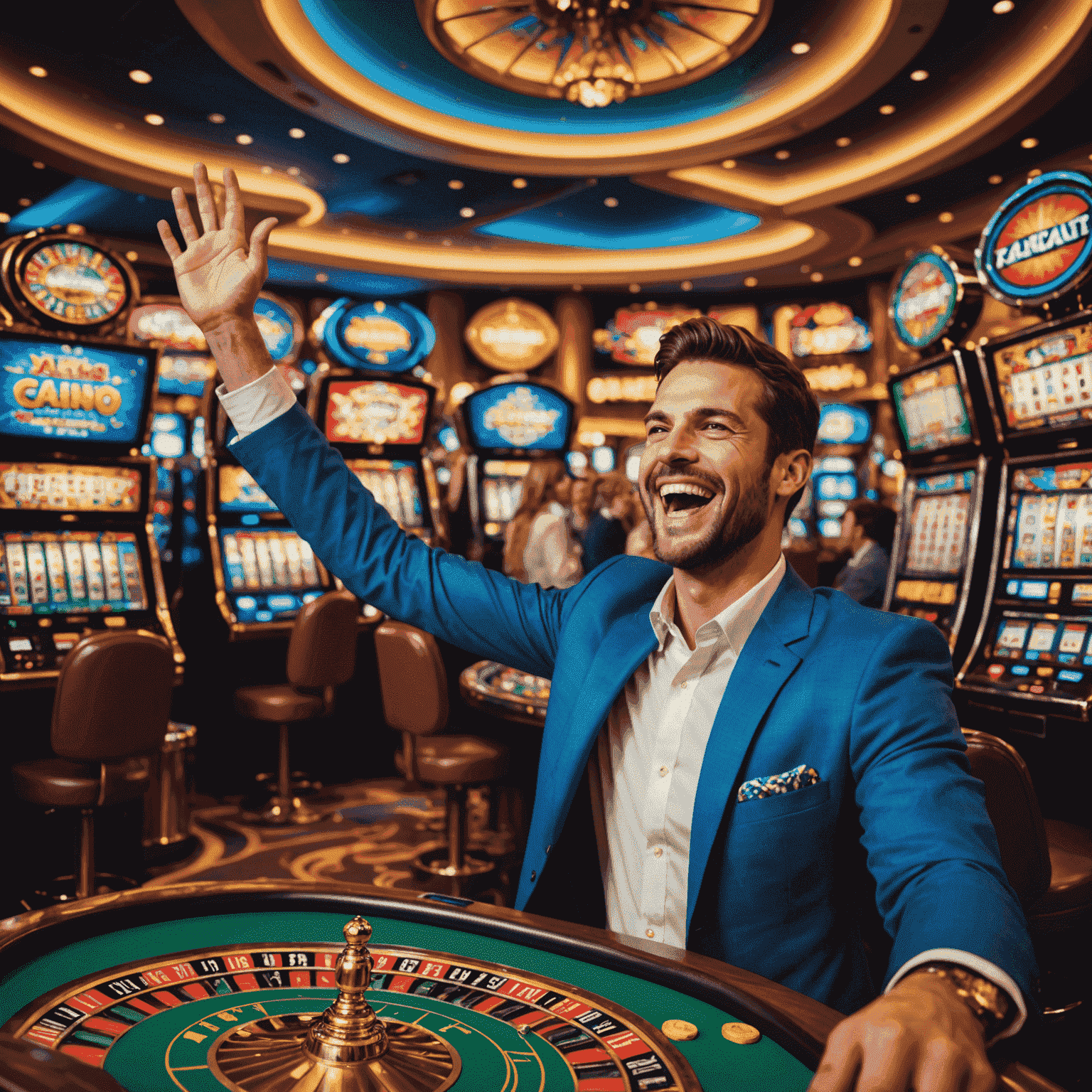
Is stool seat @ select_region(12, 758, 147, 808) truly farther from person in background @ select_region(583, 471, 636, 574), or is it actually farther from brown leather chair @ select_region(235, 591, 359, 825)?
person in background @ select_region(583, 471, 636, 574)

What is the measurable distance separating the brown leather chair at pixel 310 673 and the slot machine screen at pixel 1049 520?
2.89 m

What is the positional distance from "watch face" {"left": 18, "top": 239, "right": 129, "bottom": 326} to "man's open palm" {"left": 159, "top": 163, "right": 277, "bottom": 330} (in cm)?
304

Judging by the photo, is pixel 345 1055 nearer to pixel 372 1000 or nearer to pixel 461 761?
pixel 372 1000

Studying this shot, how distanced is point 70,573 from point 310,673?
1102 millimetres

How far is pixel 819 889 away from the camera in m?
1.22

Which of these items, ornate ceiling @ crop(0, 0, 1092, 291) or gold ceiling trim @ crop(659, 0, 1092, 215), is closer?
ornate ceiling @ crop(0, 0, 1092, 291)

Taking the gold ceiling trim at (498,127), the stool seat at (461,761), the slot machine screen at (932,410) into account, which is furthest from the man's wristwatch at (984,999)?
the gold ceiling trim at (498,127)

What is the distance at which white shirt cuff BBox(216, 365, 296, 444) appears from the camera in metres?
1.40

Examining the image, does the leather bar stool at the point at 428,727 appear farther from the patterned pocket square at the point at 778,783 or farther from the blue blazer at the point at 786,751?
the patterned pocket square at the point at 778,783

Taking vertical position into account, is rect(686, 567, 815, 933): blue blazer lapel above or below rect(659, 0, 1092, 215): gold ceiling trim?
below

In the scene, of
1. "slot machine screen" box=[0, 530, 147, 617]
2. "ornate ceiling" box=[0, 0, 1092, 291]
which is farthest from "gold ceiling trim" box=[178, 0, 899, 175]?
"slot machine screen" box=[0, 530, 147, 617]

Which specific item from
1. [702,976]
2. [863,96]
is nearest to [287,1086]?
[702,976]

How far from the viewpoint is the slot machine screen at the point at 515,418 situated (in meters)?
7.08

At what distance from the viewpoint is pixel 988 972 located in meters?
0.79
